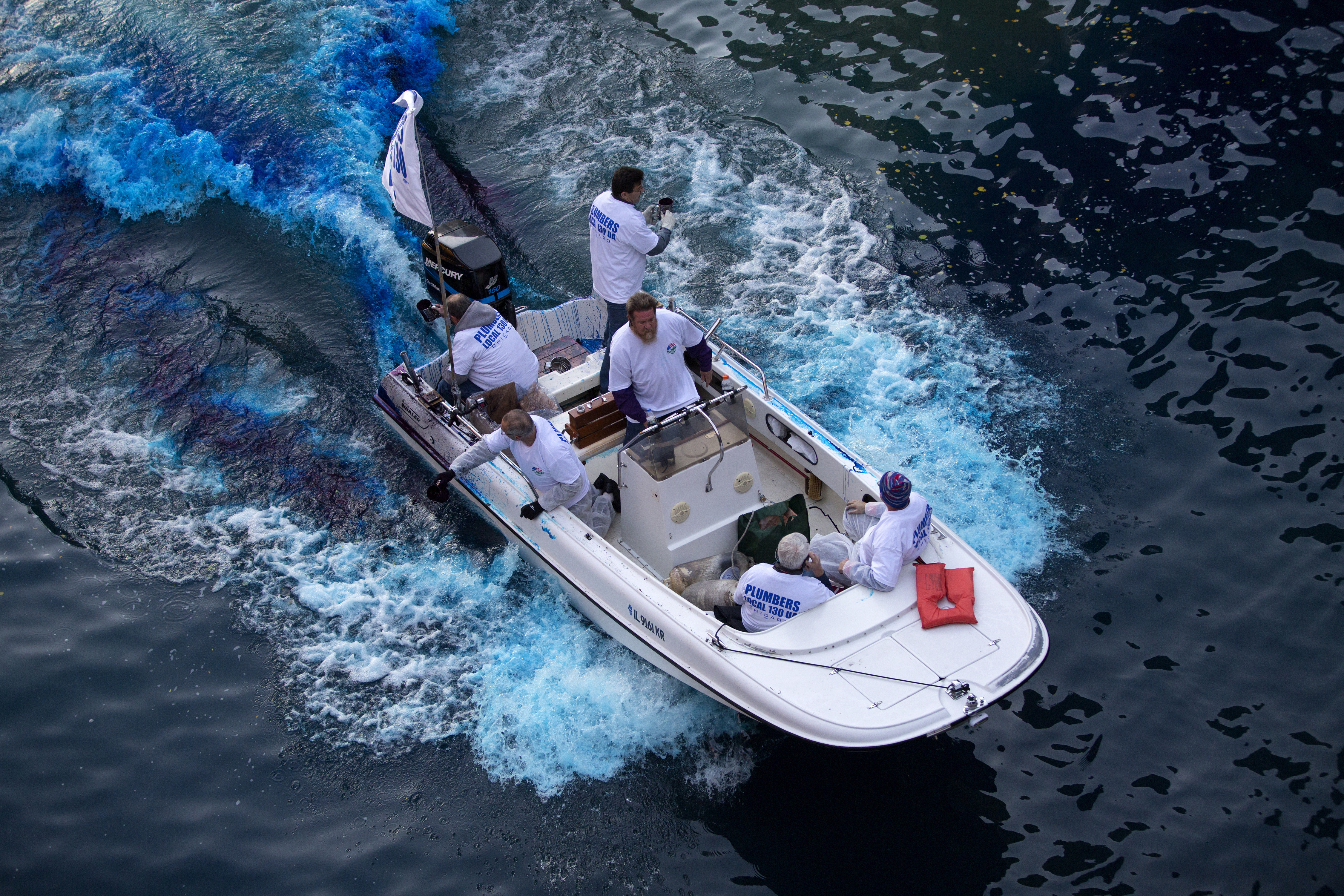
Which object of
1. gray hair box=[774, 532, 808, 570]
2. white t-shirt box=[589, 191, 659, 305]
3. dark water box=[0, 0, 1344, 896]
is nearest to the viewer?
gray hair box=[774, 532, 808, 570]

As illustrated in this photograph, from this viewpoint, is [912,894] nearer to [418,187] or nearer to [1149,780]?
[1149,780]

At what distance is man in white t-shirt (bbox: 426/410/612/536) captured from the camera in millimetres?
6820

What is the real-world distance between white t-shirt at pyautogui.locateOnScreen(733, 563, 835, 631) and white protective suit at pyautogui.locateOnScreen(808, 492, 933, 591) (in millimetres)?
236

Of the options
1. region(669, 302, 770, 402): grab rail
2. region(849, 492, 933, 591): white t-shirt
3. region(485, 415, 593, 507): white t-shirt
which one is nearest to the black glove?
region(485, 415, 593, 507): white t-shirt

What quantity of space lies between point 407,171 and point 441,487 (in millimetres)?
Result: 2369

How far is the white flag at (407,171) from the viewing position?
22.6 ft

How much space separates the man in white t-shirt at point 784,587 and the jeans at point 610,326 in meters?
2.29

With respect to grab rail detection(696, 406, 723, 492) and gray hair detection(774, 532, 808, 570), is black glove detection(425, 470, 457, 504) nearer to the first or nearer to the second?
grab rail detection(696, 406, 723, 492)

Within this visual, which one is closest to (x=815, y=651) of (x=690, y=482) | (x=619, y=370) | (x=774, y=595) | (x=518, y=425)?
(x=774, y=595)

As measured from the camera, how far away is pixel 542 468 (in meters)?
6.95

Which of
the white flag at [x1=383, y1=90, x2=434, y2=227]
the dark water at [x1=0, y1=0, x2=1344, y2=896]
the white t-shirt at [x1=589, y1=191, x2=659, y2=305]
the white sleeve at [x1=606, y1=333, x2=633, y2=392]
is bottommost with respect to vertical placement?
the dark water at [x1=0, y1=0, x2=1344, y2=896]

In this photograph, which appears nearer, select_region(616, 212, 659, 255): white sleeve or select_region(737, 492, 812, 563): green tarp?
select_region(737, 492, 812, 563): green tarp

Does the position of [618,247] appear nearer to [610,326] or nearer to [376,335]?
[610,326]

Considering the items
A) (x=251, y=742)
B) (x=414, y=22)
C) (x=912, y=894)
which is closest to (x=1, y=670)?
(x=251, y=742)
